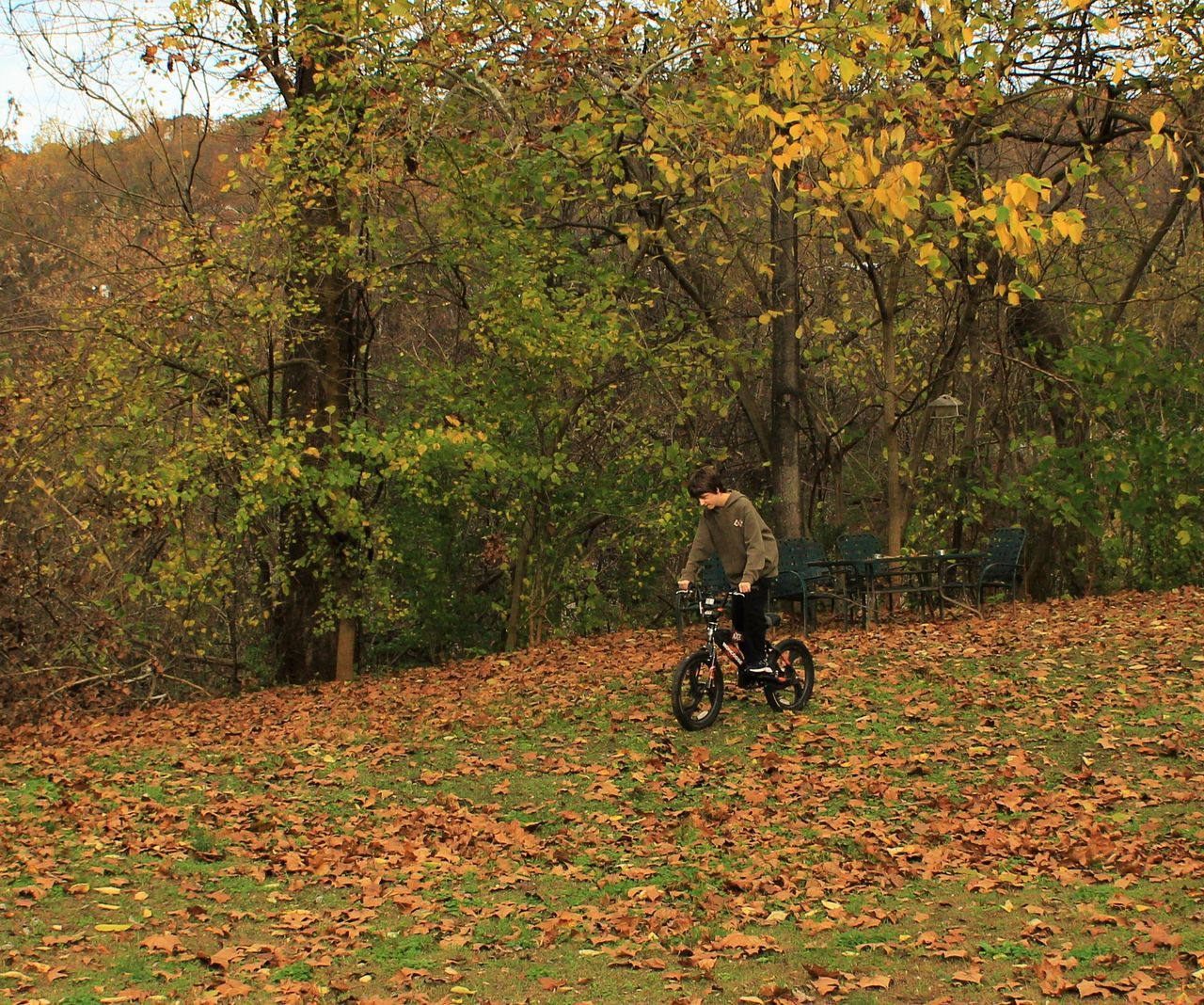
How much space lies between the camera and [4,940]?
6340 mm

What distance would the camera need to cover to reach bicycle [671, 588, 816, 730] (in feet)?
34.9

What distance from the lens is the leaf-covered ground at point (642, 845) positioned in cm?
586

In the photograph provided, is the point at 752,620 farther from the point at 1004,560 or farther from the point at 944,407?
the point at 944,407

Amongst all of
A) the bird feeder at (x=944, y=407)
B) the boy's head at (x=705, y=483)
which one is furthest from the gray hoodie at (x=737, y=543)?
the bird feeder at (x=944, y=407)

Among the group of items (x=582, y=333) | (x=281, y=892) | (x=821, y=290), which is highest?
(x=821, y=290)

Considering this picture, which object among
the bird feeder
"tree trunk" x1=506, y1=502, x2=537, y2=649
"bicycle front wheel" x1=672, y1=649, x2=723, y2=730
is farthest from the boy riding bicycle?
the bird feeder

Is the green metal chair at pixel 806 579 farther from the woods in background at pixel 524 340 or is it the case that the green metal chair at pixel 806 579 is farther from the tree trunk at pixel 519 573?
the tree trunk at pixel 519 573

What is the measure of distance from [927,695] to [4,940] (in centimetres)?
760

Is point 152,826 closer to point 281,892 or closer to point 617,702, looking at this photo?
point 281,892

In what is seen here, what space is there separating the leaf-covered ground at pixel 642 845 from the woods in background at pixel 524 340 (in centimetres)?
328

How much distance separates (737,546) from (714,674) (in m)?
1.11

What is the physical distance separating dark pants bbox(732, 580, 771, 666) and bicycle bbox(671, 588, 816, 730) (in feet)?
0.21

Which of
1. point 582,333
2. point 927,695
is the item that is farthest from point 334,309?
point 927,695

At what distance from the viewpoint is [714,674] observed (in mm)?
10938
